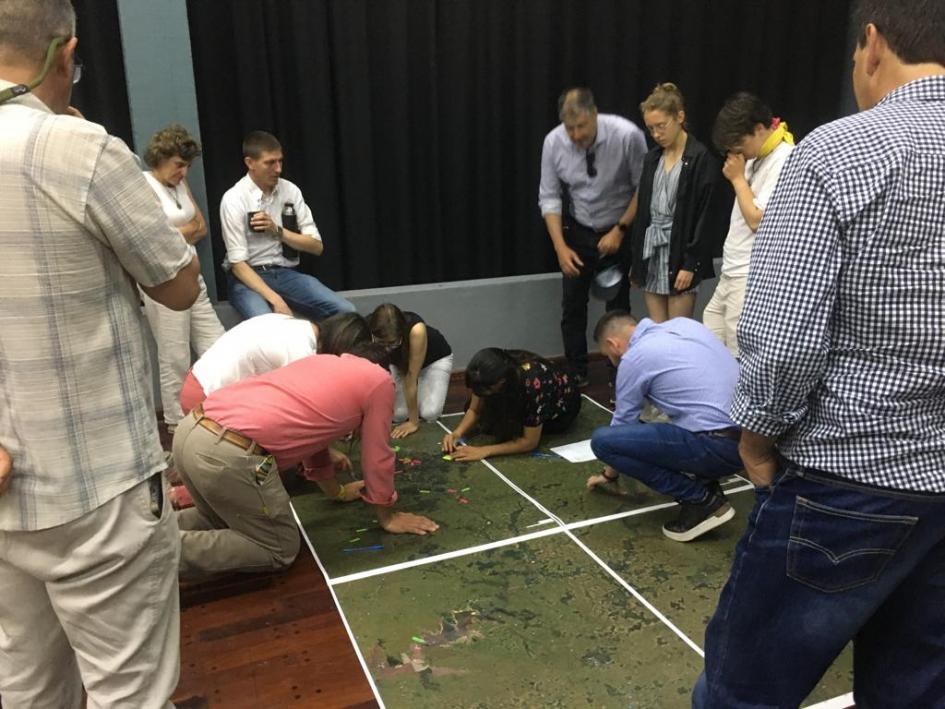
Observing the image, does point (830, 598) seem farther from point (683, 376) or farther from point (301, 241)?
point (301, 241)

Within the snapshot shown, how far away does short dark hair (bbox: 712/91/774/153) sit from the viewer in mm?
2973

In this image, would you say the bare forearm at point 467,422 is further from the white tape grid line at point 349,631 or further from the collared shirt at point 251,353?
the collared shirt at point 251,353

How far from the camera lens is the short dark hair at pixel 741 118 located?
117 inches

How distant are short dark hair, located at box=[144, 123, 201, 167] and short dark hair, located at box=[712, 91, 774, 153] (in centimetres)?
229

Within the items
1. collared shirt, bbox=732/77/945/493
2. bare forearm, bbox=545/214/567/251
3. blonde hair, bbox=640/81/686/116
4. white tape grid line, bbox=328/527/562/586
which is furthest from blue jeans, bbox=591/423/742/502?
bare forearm, bbox=545/214/567/251

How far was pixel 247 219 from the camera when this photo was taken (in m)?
3.75

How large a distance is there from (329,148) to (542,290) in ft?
5.00

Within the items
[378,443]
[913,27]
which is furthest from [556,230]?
[913,27]

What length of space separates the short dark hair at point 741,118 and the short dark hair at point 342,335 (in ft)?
5.32

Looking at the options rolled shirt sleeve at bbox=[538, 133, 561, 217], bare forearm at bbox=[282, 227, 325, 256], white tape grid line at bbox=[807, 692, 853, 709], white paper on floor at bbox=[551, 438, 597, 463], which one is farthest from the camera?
rolled shirt sleeve at bbox=[538, 133, 561, 217]

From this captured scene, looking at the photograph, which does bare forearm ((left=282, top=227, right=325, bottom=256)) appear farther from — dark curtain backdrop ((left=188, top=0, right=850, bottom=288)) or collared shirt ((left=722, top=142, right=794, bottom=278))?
collared shirt ((left=722, top=142, right=794, bottom=278))

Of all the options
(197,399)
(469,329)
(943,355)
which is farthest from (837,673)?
(469,329)

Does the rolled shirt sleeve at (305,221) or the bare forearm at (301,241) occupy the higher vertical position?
the rolled shirt sleeve at (305,221)

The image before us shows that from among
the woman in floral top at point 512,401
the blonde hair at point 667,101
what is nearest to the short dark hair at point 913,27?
the woman in floral top at point 512,401
